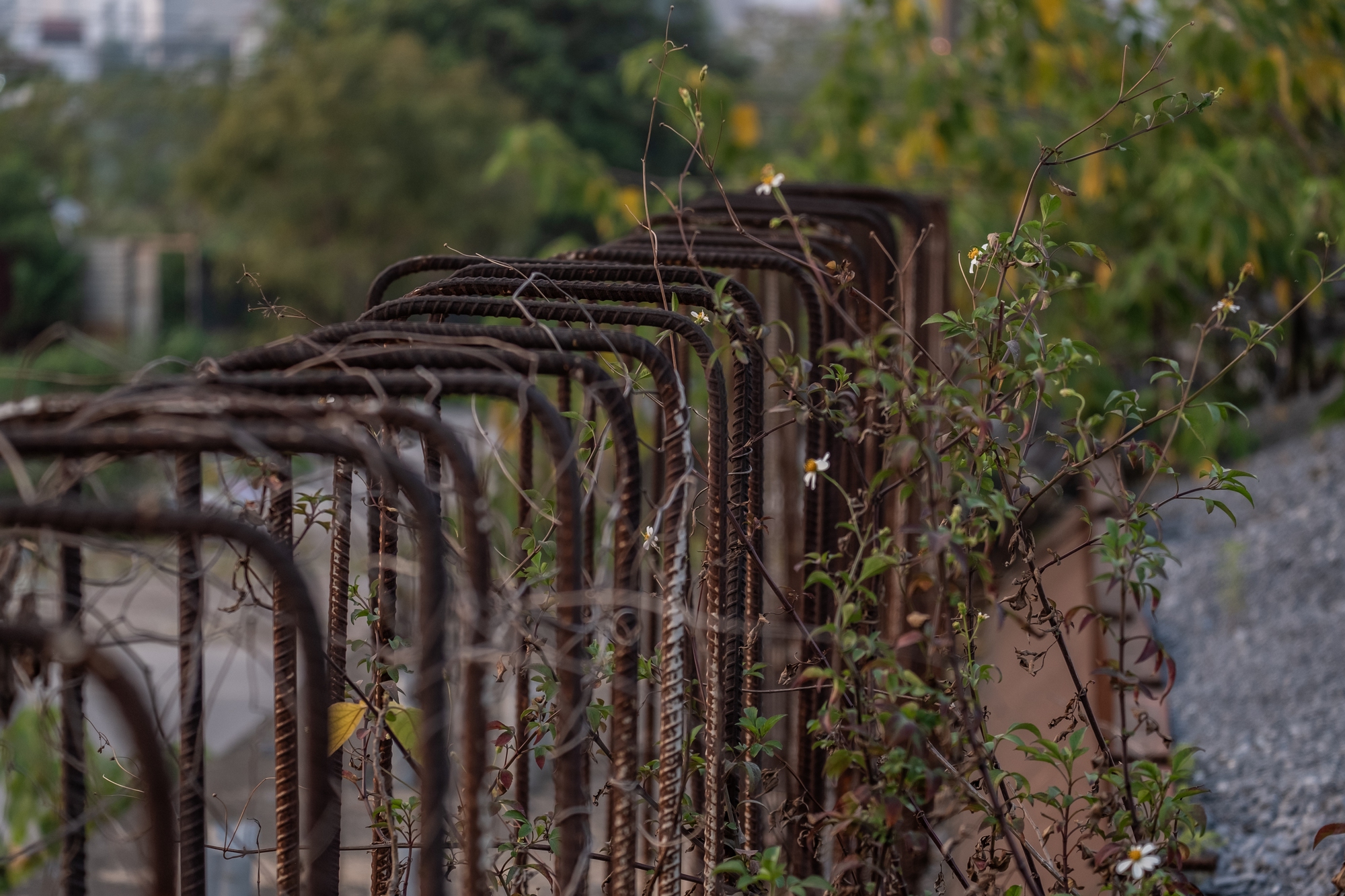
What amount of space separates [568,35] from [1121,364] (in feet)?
75.4

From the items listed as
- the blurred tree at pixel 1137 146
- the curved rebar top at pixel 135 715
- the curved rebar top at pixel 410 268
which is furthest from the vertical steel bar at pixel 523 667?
the blurred tree at pixel 1137 146

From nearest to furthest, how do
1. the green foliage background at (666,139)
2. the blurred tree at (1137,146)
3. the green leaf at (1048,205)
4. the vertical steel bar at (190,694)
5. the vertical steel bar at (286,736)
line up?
the vertical steel bar at (190,694)
the vertical steel bar at (286,736)
the green leaf at (1048,205)
the blurred tree at (1137,146)
the green foliage background at (666,139)

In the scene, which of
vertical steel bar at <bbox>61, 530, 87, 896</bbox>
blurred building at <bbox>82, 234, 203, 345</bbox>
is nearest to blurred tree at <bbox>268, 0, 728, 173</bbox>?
blurred building at <bbox>82, 234, 203, 345</bbox>

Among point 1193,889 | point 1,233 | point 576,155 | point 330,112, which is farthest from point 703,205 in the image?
point 1,233

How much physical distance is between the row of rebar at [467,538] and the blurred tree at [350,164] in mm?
18865

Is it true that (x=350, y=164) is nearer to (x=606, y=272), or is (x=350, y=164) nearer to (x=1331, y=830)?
(x=606, y=272)

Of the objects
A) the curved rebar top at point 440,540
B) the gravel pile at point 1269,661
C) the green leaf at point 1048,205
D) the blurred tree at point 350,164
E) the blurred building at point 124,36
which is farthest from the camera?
the blurred building at point 124,36

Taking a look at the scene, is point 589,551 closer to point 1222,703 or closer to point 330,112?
point 1222,703

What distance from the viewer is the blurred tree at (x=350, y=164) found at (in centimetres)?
2033

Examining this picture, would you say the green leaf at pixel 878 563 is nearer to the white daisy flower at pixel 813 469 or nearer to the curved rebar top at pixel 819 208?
the white daisy flower at pixel 813 469

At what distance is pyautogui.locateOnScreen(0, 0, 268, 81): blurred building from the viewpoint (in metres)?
30.8

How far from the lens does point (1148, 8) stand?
5.63 m

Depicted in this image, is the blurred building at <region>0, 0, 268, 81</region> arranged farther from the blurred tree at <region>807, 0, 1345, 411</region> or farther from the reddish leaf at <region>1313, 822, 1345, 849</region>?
the reddish leaf at <region>1313, 822, 1345, 849</region>

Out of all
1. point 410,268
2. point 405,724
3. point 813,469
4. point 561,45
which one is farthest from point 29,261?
point 813,469
